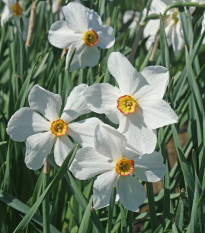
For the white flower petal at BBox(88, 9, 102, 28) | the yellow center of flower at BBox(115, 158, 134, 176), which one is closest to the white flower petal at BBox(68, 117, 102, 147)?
the yellow center of flower at BBox(115, 158, 134, 176)

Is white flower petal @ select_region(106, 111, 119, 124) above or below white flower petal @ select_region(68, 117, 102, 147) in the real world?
above

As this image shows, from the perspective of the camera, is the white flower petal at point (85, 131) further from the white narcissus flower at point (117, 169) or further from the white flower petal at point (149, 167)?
the white flower petal at point (149, 167)

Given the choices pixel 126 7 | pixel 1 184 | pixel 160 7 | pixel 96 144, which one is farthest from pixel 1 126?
pixel 126 7

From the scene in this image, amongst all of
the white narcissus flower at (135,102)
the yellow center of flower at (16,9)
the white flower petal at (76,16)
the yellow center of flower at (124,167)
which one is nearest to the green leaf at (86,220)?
the yellow center of flower at (124,167)

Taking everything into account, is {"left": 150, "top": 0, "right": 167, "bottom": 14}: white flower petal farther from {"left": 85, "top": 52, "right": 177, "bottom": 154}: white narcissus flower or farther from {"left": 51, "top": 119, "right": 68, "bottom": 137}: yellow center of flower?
{"left": 51, "top": 119, "right": 68, "bottom": 137}: yellow center of flower

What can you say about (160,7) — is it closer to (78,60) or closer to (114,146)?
(78,60)

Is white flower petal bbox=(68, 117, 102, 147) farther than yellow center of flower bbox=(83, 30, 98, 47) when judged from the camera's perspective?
No

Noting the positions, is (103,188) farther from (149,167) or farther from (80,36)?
(80,36)
